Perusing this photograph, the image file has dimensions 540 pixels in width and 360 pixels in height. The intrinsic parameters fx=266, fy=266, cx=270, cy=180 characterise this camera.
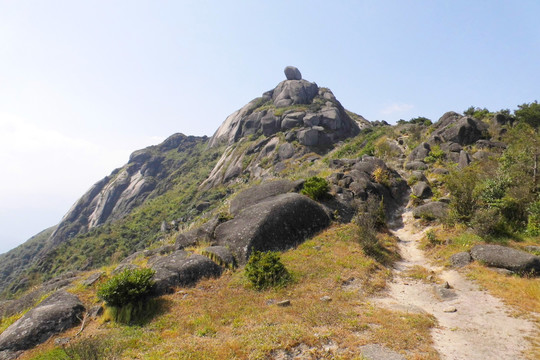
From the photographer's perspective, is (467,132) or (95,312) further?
(467,132)

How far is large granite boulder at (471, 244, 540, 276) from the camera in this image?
1059cm

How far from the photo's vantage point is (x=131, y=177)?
106 m

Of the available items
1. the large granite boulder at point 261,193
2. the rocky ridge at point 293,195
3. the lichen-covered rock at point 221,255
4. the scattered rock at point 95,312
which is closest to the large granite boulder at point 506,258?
the rocky ridge at point 293,195

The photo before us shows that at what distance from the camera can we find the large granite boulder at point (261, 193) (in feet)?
65.1

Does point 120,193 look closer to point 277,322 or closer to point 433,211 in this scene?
point 433,211

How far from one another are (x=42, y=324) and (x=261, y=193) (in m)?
14.1

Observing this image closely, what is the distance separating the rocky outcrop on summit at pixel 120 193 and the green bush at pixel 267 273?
81662 mm

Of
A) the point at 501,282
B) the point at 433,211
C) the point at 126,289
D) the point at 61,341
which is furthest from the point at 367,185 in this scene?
the point at 61,341

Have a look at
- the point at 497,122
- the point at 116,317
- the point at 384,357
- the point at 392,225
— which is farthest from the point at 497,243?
the point at 497,122

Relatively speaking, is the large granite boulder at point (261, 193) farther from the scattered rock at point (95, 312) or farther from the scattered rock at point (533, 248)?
the scattered rock at point (533, 248)

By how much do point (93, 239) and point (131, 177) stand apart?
50.1m

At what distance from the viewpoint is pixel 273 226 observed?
15.5m

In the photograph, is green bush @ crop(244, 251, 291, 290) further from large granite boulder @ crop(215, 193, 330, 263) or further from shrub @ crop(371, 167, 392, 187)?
shrub @ crop(371, 167, 392, 187)

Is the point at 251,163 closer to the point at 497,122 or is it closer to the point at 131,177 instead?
the point at 497,122
